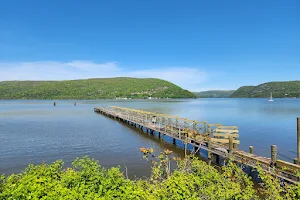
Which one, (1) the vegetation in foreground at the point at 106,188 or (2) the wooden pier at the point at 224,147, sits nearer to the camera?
(1) the vegetation in foreground at the point at 106,188

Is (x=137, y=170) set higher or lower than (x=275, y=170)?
lower

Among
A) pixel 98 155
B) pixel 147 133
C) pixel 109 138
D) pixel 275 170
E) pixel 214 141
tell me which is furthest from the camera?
pixel 147 133

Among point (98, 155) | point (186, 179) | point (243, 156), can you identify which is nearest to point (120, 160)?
point (98, 155)

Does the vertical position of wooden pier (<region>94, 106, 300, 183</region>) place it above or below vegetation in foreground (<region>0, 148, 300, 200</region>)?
below

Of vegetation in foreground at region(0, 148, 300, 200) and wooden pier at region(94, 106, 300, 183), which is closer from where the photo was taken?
vegetation in foreground at region(0, 148, 300, 200)

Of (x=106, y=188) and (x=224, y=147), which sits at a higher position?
(x=106, y=188)

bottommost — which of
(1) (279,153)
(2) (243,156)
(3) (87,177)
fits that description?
(1) (279,153)

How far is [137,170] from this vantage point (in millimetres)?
17078

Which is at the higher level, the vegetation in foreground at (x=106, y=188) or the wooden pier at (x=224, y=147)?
the vegetation in foreground at (x=106, y=188)

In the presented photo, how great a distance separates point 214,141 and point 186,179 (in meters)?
12.6

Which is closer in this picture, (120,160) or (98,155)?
(120,160)

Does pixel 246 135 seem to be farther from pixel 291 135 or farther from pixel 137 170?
pixel 137 170

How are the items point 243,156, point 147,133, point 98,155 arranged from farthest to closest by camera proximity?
point 147,133
point 98,155
point 243,156

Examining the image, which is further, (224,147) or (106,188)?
(224,147)
